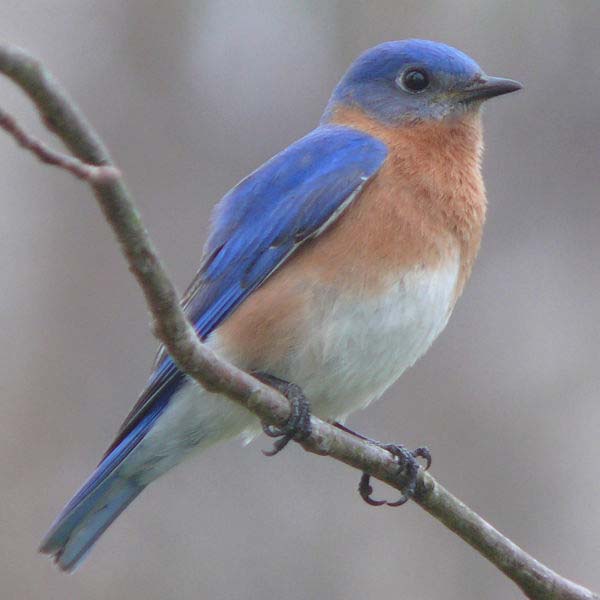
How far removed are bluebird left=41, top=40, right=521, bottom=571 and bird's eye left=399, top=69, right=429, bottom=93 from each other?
0.04 meters

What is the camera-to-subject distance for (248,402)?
338cm

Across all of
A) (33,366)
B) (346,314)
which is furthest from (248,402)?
(33,366)

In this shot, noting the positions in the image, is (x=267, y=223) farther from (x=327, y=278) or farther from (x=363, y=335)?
(x=363, y=335)

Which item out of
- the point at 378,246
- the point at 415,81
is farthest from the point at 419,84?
the point at 378,246

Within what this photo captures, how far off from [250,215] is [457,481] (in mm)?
2808

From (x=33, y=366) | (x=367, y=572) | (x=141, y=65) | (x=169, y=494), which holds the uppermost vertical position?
(x=141, y=65)

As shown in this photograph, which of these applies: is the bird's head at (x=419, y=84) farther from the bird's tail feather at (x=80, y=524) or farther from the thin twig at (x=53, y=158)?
the thin twig at (x=53, y=158)

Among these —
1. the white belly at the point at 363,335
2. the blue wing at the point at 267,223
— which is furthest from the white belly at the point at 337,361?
the blue wing at the point at 267,223

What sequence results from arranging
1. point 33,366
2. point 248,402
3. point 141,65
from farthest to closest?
point 141,65 < point 33,366 < point 248,402

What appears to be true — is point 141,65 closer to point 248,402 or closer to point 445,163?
point 445,163

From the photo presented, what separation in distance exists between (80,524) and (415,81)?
2.12 metres

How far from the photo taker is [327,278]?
4.15 metres

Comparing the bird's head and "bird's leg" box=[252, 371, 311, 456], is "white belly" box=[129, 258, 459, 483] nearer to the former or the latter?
"bird's leg" box=[252, 371, 311, 456]

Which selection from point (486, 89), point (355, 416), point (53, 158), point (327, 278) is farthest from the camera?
point (355, 416)
